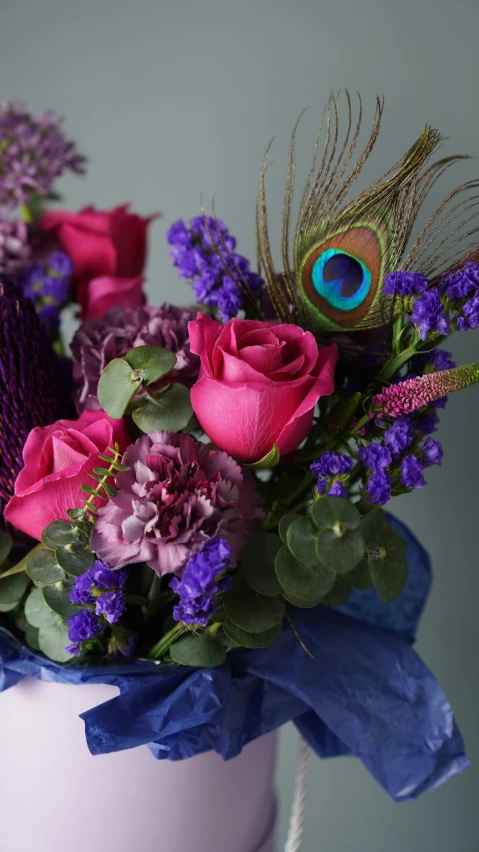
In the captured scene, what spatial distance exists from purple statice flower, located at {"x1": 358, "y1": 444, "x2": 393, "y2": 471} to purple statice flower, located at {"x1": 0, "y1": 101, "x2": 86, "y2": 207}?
1.23 feet

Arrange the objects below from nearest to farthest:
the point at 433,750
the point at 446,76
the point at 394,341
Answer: the point at 394,341
the point at 433,750
the point at 446,76

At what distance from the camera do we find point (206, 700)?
0.48 metres

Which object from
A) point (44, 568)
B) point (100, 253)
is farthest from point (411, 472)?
point (100, 253)

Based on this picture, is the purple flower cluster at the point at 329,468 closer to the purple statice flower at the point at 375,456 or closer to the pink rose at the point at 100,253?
the purple statice flower at the point at 375,456

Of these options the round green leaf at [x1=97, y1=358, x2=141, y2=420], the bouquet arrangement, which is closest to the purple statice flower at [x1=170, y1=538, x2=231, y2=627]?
the bouquet arrangement

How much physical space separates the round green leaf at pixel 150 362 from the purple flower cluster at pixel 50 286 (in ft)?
0.67

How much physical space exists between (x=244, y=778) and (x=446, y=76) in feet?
1.97

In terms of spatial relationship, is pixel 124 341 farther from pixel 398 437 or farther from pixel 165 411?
pixel 398 437

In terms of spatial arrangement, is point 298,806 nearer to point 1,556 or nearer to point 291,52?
point 1,556

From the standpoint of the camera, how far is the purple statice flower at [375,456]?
44cm

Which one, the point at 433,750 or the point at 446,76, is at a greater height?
the point at 446,76

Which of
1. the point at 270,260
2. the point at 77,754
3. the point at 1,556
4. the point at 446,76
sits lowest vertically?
the point at 77,754

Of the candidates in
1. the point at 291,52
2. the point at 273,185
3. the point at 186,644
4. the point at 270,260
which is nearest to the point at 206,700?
the point at 186,644

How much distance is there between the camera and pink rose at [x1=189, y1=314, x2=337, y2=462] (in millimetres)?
412
